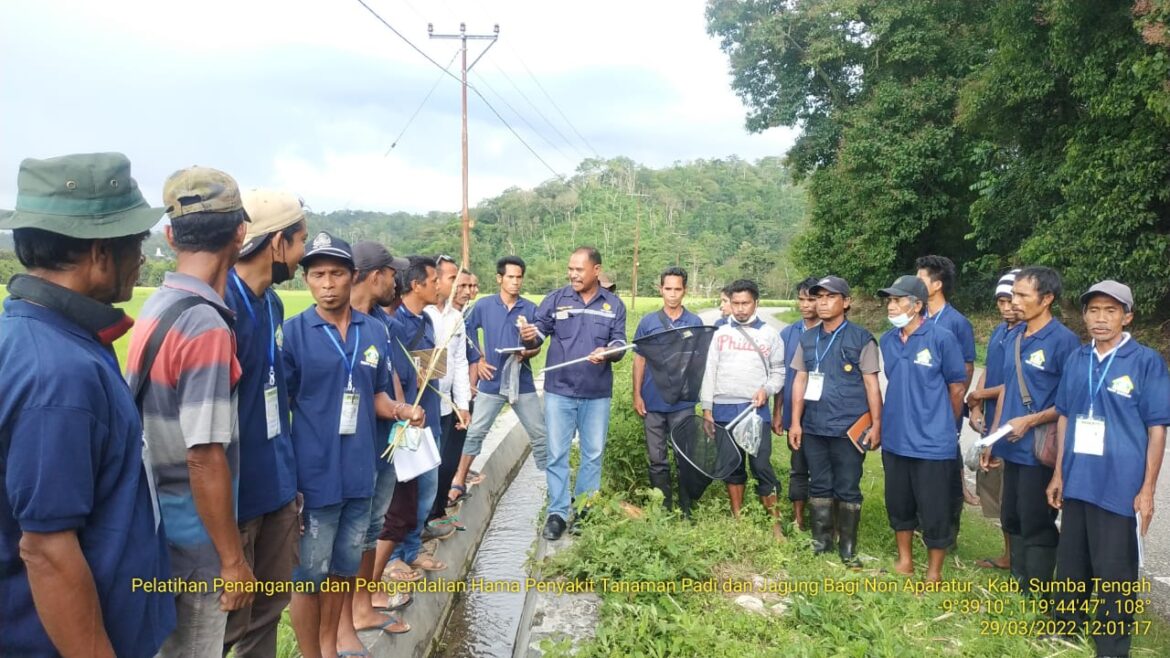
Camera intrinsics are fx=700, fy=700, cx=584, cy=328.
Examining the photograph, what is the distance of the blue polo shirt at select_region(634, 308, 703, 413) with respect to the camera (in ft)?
17.8

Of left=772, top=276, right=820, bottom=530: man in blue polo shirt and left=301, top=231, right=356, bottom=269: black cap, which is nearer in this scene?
left=301, top=231, right=356, bottom=269: black cap

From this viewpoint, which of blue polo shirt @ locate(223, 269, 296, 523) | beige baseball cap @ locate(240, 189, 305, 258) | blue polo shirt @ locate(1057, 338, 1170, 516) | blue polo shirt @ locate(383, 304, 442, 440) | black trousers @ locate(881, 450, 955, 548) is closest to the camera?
blue polo shirt @ locate(223, 269, 296, 523)

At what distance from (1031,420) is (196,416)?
4314mm

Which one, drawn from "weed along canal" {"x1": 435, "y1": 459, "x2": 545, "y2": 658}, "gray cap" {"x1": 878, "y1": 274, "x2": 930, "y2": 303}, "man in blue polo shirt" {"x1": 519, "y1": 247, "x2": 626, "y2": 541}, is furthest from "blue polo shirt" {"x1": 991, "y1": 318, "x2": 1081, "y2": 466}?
"weed along canal" {"x1": 435, "y1": 459, "x2": 545, "y2": 658}

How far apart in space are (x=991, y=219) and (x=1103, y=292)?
16.2 metres

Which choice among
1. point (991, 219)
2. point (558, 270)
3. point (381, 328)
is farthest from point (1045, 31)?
point (558, 270)

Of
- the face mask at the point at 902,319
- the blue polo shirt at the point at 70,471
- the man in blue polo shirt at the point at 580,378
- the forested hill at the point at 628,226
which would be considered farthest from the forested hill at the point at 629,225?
the blue polo shirt at the point at 70,471

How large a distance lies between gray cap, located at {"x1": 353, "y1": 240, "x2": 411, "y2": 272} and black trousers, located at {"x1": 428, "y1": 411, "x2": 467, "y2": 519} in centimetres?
161

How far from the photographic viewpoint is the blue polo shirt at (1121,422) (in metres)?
3.38

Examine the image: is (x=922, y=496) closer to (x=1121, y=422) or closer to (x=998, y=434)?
(x=998, y=434)

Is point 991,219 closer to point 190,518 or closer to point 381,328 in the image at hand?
point 381,328

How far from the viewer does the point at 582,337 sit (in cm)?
521

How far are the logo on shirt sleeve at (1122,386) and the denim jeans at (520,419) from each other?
12.8ft

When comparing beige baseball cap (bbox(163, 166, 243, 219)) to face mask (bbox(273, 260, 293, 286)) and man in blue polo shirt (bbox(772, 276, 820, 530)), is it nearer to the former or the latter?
face mask (bbox(273, 260, 293, 286))
